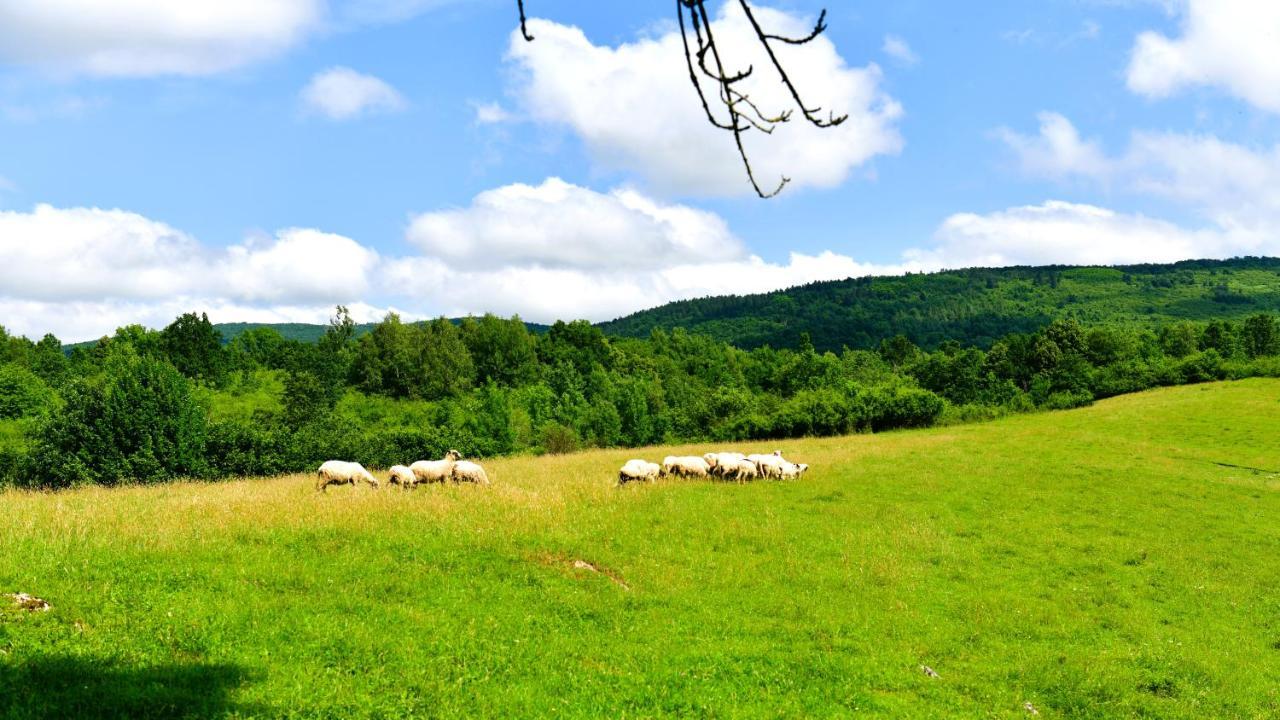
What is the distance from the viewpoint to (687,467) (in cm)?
2623

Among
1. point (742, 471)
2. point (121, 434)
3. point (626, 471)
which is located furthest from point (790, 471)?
point (121, 434)

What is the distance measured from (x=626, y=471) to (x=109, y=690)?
18365mm

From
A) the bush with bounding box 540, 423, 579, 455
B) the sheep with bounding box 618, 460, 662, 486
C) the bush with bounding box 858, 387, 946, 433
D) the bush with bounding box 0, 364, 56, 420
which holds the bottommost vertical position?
the bush with bounding box 540, 423, 579, 455

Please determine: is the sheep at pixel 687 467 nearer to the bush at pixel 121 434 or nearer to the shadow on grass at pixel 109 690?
the shadow on grass at pixel 109 690

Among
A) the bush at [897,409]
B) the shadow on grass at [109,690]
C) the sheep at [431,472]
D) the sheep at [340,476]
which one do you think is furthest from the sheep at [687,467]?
the bush at [897,409]

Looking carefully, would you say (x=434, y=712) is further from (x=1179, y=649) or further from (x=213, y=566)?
(x=1179, y=649)

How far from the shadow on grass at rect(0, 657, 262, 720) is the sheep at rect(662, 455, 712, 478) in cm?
1930

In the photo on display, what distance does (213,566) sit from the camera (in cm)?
1144

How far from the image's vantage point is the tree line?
34375mm

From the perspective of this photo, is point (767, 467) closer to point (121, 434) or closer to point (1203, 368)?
point (121, 434)

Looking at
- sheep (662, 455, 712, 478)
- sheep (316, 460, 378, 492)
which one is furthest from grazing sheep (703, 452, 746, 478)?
sheep (316, 460, 378, 492)

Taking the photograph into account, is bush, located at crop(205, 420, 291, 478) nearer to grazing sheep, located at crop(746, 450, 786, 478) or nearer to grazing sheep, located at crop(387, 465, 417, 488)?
grazing sheep, located at crop(387, 465, 417, 488)

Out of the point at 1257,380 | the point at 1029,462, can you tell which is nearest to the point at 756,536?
the point at 1029,462

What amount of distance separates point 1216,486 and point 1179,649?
859 inches
